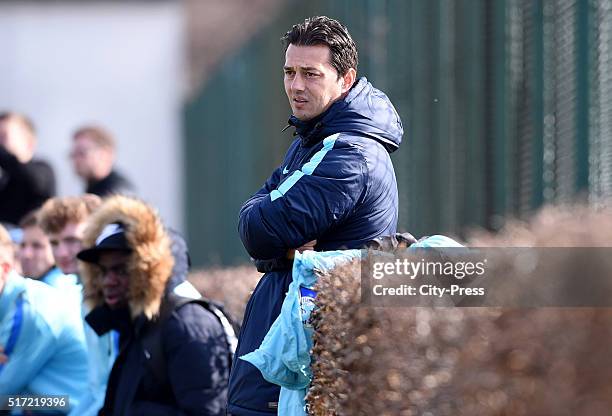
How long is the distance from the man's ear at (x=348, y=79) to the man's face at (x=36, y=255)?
336cm

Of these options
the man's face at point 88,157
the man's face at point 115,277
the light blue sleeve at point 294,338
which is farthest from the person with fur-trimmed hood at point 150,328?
the man's face at point 88,157

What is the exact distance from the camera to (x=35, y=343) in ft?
21.7

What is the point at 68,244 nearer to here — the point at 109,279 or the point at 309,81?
the point at 109,279

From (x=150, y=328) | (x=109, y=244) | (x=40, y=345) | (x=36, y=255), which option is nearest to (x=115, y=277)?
(x=109, y=244)

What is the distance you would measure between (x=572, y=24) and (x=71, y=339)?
2.97 meters

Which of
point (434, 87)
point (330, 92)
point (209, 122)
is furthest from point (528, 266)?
point (209, 122)

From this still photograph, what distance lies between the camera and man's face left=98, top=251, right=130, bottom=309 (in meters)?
6.00

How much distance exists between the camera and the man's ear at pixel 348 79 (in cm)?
485

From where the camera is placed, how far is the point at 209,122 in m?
27.2

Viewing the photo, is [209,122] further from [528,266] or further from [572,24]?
[528,266]

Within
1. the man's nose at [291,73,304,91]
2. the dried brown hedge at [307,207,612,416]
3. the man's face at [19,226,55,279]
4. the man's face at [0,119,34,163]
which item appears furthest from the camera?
the man's face at [0,119,34,163]

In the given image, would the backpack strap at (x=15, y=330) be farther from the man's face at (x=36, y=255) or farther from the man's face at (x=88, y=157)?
the man's face at (x=88, y=157)

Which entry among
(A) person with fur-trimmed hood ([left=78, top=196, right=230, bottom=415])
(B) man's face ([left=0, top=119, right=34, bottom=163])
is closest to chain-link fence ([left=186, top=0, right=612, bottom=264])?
(A) person with fur-trimmed hood ([left=78, top=196, right=230, bottom=415])
